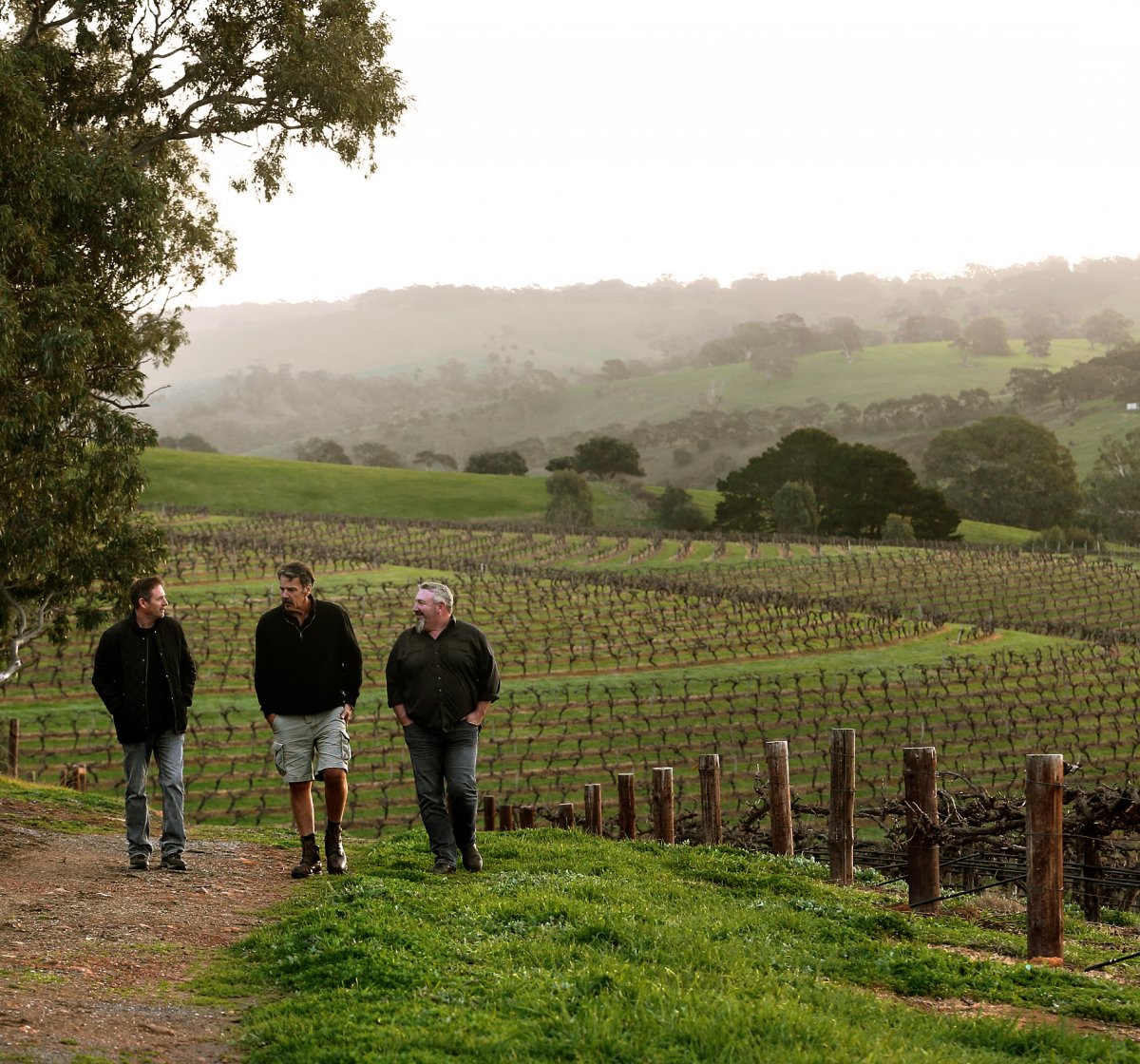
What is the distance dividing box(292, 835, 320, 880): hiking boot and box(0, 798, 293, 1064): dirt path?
0.55 feet

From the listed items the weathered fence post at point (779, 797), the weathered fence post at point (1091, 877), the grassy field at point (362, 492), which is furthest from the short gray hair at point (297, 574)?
the grassy field at point (362, 492)

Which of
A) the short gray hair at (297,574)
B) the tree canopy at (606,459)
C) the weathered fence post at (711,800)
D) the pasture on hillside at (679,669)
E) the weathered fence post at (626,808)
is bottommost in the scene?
the pasture on hillside at (679,669)

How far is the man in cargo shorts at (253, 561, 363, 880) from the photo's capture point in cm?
1052

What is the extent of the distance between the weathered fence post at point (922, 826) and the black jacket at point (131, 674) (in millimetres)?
5643

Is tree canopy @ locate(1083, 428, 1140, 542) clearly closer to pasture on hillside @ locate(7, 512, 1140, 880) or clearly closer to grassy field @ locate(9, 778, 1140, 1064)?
pasture on hillside @ locate(7, 512, 1140, 880)

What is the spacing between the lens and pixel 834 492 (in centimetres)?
9644

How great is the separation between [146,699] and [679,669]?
36.6 m

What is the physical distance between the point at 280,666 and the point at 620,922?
378cm

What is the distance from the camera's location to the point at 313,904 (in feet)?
30.8

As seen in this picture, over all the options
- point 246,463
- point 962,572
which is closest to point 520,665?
point 962,572

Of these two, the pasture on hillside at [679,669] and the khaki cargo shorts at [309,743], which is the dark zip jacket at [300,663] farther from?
the pasture on hillside at [679,669]

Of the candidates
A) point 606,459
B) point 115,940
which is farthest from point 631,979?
point 606,459

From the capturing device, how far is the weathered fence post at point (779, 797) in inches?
495

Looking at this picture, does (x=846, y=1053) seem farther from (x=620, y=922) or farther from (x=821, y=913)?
(x=821, y=913)
